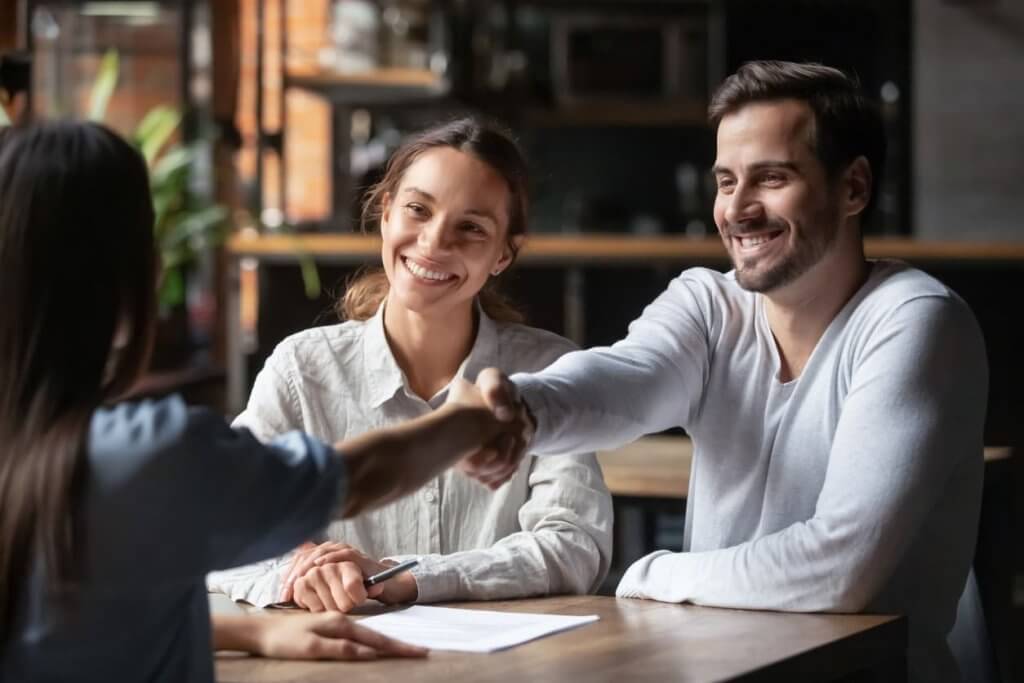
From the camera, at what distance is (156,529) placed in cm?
120

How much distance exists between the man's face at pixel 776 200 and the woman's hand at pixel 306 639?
0.74m

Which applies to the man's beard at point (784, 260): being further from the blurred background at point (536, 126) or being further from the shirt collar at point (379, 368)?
the blurred background at point (536, 126)

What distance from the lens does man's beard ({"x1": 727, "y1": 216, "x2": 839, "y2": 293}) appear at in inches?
79.4

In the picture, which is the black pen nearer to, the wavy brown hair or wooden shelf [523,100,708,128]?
the wavy brown hair

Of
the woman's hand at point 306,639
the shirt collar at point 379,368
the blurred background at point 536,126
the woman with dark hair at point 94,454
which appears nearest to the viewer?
the woman with dark hair at point 94,454

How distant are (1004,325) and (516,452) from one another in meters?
3.21

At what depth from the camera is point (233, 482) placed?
123 centimetres

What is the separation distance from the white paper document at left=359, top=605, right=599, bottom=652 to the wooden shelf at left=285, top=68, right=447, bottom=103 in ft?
14.1

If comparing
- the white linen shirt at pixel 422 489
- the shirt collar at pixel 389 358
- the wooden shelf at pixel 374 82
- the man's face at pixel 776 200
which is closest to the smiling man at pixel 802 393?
the man's face at pixel 776 200

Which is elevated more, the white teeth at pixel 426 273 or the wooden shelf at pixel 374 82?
the wooden shelf at pixel 374 82

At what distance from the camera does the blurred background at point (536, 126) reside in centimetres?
480

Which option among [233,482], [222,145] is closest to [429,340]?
[233,482]

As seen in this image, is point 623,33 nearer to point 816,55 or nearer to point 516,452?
point 816,55

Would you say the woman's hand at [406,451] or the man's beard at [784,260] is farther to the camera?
the man's beard at [784,260]
